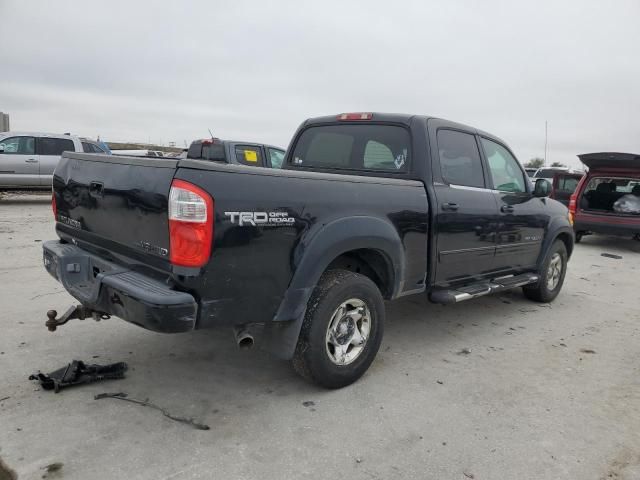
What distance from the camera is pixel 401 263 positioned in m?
3.66

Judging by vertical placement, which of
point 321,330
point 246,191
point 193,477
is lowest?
point 193,477

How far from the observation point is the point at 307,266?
3010 millimetres

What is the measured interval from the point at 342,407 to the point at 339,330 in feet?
1.63

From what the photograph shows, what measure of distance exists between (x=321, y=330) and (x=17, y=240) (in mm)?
6980

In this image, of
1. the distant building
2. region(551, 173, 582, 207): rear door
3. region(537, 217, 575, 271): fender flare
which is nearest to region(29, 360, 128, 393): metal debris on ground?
region(537, 217, 575, 271): fender flare

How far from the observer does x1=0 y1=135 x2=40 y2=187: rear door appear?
43.9 feet

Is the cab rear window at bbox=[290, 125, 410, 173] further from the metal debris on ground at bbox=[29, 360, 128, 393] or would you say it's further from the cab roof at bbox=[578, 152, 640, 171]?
the cab roof at bbox=[578, 152, 640, 171]

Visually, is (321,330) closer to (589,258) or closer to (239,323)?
(239,323)

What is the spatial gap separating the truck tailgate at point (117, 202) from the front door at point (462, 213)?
2170 mm

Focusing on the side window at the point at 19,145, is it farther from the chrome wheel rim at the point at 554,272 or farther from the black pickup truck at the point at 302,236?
the chrome wheel rim at the point at 554,272

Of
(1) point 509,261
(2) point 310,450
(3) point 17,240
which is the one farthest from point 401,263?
(3) point 17,240

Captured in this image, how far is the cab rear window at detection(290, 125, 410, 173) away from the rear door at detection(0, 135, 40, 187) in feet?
37.5

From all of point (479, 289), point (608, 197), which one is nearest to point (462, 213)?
point (479, 289)

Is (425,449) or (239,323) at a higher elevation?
(239,323)
